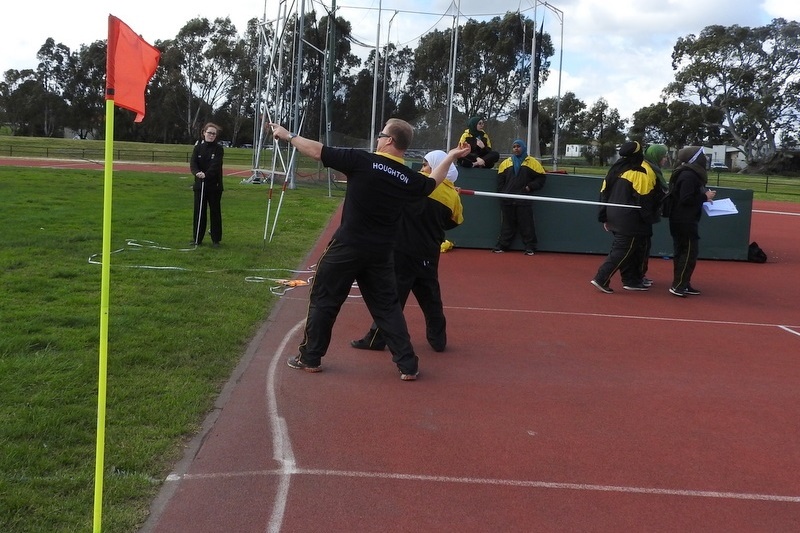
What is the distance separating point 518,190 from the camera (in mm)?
13672

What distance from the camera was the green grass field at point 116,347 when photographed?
4031 mm

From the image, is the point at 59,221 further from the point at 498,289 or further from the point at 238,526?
the point at 238,526

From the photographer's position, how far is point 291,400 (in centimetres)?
561

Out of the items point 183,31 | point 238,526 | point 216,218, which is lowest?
point 238,526

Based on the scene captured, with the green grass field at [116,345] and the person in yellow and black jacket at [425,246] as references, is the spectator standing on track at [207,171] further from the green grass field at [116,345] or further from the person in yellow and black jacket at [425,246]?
the person in yellow and black jacket at [425,246]

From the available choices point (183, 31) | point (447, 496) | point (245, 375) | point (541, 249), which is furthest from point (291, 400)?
point (183, 31)

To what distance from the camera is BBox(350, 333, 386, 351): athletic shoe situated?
280 inches

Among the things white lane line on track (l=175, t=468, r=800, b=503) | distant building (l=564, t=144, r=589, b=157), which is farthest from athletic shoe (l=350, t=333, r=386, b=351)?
distant building (l=564, t=144, r=589, b=157)

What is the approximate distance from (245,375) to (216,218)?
641 centimetres

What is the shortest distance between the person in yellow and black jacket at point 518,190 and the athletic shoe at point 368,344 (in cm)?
702

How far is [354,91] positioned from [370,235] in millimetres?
18242

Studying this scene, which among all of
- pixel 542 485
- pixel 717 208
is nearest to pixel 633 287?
pixel 717 208

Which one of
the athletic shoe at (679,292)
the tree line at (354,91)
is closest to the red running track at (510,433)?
the athletic shoe at (679,292)

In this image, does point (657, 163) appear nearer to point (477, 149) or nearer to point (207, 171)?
point (477, 149)
